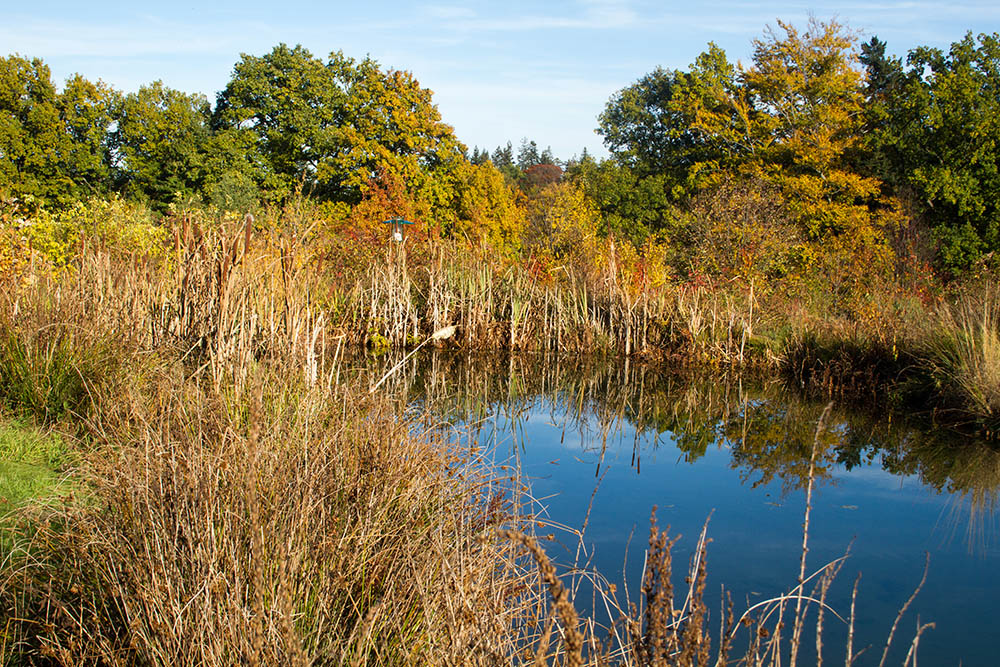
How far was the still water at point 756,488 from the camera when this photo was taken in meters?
3.95

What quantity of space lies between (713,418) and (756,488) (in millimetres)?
2198

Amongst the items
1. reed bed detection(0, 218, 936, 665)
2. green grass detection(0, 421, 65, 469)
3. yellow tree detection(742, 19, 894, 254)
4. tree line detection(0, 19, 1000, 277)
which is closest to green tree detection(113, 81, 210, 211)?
tree line detection(0, 19, 1000, 277)

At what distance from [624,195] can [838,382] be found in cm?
2212

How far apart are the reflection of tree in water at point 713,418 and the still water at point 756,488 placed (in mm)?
26

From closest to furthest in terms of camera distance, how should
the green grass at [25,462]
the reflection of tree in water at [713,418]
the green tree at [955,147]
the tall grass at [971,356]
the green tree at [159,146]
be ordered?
the green grass at [25,462] → the reflection of tree in water at [713,418] → the tall grass at [971,356] → the green tree at [955,147] → the green tree at [159,146]

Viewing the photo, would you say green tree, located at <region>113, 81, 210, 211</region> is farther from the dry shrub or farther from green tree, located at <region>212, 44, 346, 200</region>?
the dry shrub

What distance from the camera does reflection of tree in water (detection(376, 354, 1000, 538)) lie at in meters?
6.19

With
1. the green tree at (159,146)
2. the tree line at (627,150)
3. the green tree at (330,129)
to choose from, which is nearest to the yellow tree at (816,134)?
the tree line at (627,150)

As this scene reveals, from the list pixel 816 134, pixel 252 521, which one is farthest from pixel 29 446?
pixel 816 134

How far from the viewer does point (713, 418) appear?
7926 mm

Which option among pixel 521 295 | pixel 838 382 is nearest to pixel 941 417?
pixel 838 382

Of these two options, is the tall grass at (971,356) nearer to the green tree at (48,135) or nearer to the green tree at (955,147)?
the green tree at (955,147)

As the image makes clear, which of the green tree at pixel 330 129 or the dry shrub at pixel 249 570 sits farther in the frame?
the green tree at pixel 330 129

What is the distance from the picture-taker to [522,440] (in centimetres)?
657
